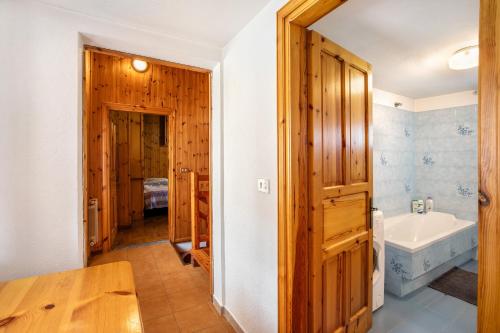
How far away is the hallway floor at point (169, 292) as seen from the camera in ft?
6.18

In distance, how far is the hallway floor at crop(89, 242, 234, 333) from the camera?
6.18ft

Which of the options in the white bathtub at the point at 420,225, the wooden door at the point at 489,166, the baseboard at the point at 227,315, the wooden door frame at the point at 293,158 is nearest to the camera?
the wooden door at the point at 489,166

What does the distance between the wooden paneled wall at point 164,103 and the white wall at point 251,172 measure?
1.51 metres

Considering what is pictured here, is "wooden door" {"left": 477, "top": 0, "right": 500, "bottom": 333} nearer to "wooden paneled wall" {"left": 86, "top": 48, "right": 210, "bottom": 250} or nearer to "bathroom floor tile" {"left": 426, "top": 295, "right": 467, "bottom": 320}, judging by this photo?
"bathroom floor tile" {"left": 426, "top": 295, "right": 467, "bottom": 320}

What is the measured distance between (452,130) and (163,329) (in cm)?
427

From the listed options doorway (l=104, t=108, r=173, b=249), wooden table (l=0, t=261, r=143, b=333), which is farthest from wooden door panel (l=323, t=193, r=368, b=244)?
doorway (l=104, t=108, r=173, b=249)

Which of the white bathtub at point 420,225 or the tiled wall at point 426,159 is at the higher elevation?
the tiled wall at point 426,159

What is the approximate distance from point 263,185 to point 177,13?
1275 mm

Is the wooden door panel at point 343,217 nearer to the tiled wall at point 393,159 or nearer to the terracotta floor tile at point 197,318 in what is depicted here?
the terracotta floor tile at point 197,318

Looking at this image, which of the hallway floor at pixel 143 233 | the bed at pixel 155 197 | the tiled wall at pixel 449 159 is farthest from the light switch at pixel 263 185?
the bed at pixel 155 197

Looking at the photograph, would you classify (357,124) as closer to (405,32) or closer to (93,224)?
(405,32)

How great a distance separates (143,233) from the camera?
4109 millimetres

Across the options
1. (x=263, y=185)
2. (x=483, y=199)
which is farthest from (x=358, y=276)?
(x=483, y=199)

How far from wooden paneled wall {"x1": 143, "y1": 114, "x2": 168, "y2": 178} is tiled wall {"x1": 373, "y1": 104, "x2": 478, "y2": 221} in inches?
203
